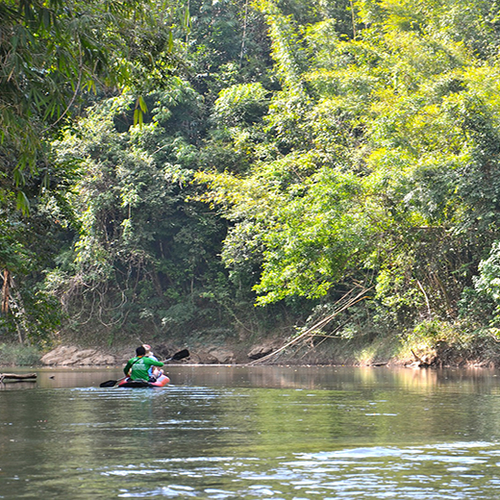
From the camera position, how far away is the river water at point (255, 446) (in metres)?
5.39

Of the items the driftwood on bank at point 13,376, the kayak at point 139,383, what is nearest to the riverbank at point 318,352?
the kayak at point 139,383

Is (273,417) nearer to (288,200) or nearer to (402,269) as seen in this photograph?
(402,269)

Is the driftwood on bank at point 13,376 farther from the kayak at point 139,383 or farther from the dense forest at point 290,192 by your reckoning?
the kayak at point 139,383

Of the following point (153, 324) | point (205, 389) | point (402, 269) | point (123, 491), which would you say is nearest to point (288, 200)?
point (402, 269)

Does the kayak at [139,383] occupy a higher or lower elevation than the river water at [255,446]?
higher

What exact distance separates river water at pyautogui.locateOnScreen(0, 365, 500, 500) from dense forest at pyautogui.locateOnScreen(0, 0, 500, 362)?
4895mm

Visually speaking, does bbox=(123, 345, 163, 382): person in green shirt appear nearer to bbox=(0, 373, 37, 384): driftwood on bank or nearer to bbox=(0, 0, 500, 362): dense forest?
bbox=(0, 0, 500, 362): dense forest

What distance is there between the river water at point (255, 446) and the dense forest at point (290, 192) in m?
4.90

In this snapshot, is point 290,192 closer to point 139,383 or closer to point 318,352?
point 318,352

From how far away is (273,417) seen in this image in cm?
1010

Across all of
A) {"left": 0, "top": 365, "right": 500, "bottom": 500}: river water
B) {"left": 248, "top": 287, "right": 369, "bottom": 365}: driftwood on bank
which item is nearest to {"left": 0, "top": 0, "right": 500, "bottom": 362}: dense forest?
{"left": 248, "top": 287, "right": 369, "bottom": 365}: driftwood on bank

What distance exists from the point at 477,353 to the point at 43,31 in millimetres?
18767

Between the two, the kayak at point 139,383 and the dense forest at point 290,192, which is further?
the dense forest at point 290,192

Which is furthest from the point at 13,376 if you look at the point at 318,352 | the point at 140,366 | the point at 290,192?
the point at 318,352
